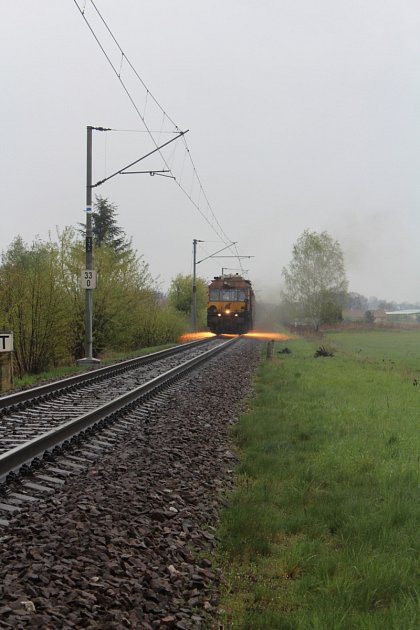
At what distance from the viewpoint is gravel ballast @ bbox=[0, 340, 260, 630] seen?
290 centimetres

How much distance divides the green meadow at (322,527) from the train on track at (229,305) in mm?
26177

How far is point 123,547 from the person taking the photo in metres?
3.71

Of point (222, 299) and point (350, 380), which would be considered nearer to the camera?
point (350, 380)

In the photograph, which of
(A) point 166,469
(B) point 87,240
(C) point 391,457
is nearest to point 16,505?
(A) point 166,469

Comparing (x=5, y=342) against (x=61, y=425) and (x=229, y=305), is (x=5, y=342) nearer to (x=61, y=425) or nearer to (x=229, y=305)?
(x=61, y=425)

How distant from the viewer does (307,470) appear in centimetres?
600

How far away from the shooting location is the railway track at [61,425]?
5.11 metres

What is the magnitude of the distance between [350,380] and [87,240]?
9.66 meters

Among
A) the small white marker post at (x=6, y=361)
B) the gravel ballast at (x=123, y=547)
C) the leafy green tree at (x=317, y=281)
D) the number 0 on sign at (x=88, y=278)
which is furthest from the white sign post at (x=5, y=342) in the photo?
the leafy green tree at (x=317, y=281)

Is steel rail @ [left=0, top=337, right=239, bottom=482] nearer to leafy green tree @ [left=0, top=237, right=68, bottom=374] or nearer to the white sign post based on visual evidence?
the white sign post

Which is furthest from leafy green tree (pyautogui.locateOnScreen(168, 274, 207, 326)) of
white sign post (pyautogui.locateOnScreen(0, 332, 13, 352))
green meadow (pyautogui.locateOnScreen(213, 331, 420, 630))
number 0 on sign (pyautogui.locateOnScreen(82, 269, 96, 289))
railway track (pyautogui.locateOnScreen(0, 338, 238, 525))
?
green meadow (pyautogui.locateOnScreen(213, 331, 420, 630))

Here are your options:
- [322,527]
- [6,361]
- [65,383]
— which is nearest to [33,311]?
[6,361]

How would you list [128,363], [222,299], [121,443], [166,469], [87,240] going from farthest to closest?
[222,299], [87,240], [128,363], [121,443], [166,469]

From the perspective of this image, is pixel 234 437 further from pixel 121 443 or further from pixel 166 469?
pixel 166 469
